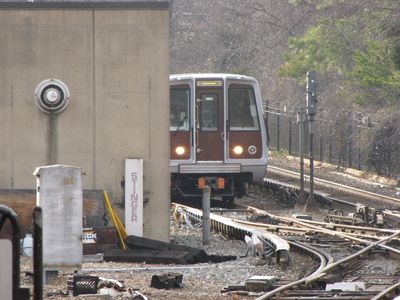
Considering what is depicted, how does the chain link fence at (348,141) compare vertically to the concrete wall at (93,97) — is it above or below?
below

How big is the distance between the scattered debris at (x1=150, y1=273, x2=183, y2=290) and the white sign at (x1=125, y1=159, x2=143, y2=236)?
4503 mm

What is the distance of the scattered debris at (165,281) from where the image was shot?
11445mm

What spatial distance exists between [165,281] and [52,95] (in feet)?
17.7

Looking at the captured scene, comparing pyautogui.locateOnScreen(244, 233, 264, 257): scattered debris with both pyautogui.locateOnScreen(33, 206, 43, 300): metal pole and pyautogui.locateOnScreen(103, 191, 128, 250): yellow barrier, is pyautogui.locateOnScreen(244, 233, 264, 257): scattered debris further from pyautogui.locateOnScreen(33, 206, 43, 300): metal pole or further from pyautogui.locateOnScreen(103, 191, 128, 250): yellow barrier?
pyautogui.locateOnScreen(33, 206, 43, 300): metal pole

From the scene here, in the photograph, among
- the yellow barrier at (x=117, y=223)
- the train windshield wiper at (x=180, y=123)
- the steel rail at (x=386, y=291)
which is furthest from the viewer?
the train windshield wiper at (x=180, y=123)

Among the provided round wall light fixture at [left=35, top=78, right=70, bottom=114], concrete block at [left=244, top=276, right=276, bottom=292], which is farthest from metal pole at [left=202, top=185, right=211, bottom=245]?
concrete block at [left=244, top=276, right=276, bottom=292]

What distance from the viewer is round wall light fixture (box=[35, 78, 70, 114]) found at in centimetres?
1616

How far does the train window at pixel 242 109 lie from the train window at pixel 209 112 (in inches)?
12.0

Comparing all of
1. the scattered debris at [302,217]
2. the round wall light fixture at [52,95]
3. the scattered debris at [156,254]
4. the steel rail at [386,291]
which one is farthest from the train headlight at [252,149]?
the steel rail at [386,291]

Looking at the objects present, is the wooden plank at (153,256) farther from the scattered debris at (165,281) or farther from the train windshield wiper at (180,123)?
the train windshield wiper at (180,123)

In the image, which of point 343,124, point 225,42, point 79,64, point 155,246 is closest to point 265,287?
point 155,246

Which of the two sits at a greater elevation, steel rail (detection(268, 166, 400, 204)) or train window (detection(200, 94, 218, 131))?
train window (detection(200, 94, 218, 131))

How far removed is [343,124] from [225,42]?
20.1 m

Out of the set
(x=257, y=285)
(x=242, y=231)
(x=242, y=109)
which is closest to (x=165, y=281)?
(x=257, y=285)
